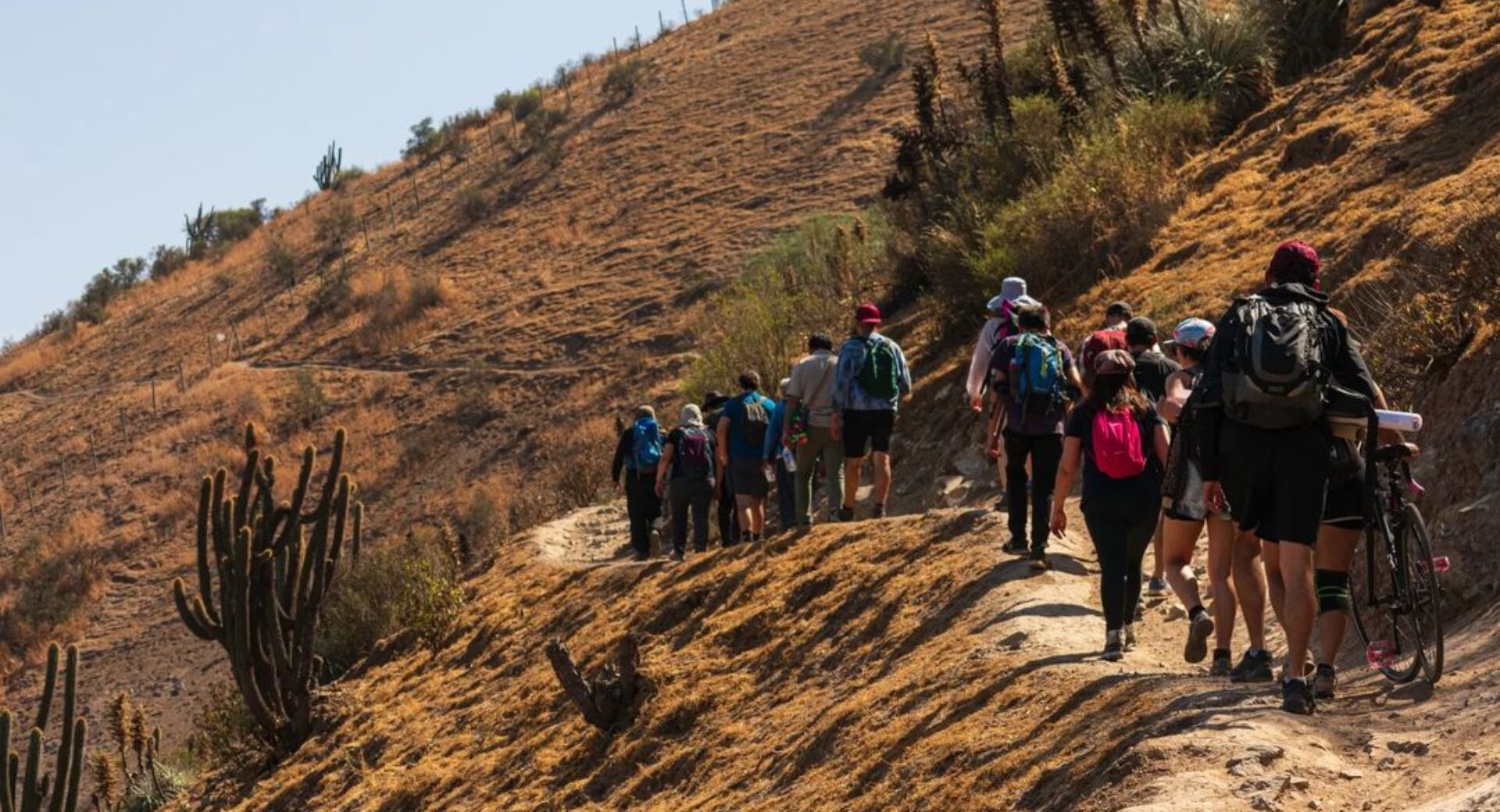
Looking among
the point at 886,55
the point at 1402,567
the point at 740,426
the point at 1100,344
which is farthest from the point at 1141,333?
the point at 886,55

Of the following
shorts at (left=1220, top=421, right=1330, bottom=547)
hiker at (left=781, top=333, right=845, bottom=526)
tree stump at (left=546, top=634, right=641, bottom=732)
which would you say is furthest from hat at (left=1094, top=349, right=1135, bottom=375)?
tree stump at (left=546, top=634, right=641, bottom=732)

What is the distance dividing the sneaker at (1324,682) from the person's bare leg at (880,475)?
6.51 m

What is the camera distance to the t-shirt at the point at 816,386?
14.9 m

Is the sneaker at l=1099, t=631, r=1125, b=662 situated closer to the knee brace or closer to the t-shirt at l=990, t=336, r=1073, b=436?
the knee brace

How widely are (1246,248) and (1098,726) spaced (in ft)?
34.1

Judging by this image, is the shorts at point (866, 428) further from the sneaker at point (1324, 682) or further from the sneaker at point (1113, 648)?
the sneaker at point (1324, 682)

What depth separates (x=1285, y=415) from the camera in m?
8.09

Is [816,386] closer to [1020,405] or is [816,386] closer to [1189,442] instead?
[1020,405]

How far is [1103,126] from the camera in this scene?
22688 mm

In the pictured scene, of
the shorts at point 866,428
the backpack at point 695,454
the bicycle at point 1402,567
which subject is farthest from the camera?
the backpack at point 695,454

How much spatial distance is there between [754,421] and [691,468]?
5.78 ft

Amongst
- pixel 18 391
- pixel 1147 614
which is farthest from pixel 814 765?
pixel 18 391

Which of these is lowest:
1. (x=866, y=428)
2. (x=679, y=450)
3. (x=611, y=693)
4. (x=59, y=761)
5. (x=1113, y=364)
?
(x=59, y=761)

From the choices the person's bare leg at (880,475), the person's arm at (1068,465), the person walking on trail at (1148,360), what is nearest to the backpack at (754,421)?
the person's bare leg at (880,475)
